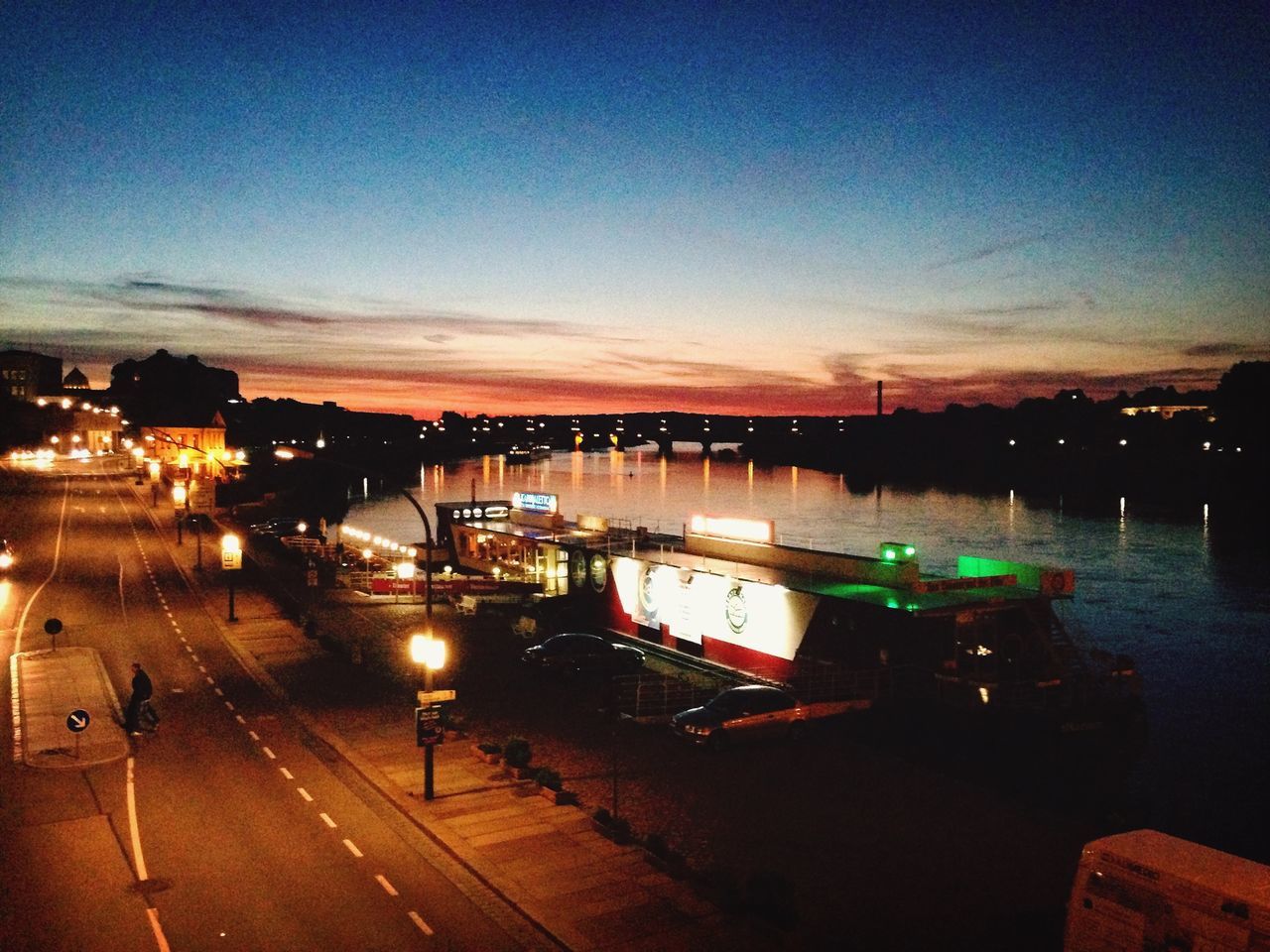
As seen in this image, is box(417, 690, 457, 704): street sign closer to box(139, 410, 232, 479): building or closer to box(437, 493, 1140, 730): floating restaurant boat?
box(437, 493, 1140, 730): floating restaurant boat

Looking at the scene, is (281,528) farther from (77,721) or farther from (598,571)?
(77,721)

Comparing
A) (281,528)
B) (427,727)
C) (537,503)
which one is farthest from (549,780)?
(281,528)

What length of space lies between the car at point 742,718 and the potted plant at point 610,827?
6.38 metres

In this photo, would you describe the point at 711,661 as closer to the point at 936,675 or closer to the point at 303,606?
the point at 936,675

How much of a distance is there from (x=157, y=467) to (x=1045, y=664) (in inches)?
4078

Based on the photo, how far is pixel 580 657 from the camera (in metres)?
35.3

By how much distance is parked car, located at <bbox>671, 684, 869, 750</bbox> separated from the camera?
26.1 m

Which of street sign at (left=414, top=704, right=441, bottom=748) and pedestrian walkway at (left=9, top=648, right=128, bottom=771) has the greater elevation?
street sign at (left=414, top=704, right=441, bottom=748)

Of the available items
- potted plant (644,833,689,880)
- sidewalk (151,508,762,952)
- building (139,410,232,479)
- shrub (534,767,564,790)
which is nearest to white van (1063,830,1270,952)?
sidewalk (151,508,762,952)

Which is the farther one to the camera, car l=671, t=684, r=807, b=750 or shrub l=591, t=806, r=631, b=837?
car l=671, t=684, r=807, b=750

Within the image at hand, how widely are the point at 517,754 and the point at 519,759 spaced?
122mm

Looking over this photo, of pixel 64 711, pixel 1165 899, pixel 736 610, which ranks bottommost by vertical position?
pixel 64 711

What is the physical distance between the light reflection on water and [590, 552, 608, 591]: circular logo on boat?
4076 mm

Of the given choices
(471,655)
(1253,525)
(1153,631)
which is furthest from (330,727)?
(1253,525)
